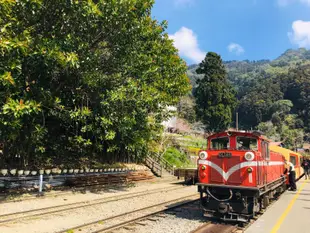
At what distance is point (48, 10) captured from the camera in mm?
11211

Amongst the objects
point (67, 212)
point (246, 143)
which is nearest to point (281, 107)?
point (246, 143)

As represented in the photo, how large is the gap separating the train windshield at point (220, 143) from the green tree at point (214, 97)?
34.8 m

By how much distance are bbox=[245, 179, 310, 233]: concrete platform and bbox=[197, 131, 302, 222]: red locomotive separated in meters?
0.53

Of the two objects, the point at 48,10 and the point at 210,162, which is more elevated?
the point at 48,10

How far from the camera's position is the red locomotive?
935 centimetres

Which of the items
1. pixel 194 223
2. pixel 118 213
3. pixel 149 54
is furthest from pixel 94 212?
pixel 149 54

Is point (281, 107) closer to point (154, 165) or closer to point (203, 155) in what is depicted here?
point (154, 165)

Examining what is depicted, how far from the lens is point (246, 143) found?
32.9ft

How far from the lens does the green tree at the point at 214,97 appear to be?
45.0 m

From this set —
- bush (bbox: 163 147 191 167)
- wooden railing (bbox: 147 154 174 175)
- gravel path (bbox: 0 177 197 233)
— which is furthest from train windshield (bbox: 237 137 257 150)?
bush (bbox: 163 147 191 167)

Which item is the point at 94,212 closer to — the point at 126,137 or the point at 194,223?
the point at 194,223

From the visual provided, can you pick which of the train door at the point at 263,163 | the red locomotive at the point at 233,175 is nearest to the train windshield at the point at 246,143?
the red locomotive at the point at 233,175

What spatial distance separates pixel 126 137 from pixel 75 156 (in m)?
4.99

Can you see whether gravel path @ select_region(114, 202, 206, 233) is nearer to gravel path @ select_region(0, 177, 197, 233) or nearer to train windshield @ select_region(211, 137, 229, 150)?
gravel path @ select_region(0, 177, 197, 233)
